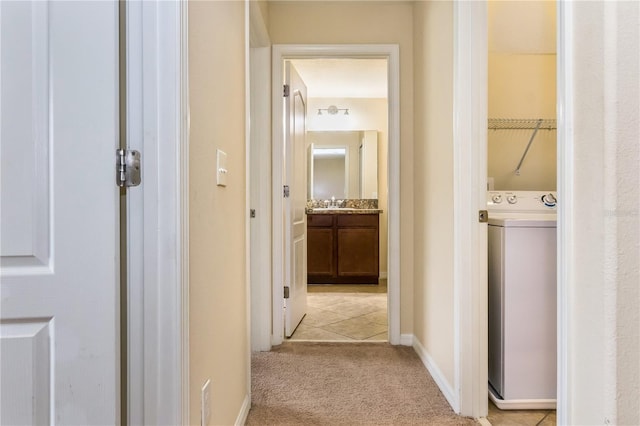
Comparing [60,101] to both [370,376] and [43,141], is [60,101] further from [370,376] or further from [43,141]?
[370,376]

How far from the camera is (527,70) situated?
2352mm

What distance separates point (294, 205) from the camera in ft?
8.75

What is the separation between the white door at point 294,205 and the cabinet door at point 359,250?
1598 millimetres

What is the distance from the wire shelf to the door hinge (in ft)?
7.12

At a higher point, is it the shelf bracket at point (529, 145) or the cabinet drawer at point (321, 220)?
the shelf bracket at point (529, 145)

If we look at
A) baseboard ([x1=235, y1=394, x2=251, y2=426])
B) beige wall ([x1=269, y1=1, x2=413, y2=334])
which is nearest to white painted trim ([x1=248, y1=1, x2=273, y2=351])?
beige wall ([x1=269, y1=1, x2=413, y2=334])

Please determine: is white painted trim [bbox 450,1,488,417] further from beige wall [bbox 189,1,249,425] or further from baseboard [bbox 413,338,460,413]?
beige wall [bbox 189,1,249,425]

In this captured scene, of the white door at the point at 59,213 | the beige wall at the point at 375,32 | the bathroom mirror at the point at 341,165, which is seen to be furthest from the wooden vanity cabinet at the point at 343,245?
the white door at the point at 59,213

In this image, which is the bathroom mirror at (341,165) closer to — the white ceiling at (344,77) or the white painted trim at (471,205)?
the white ceiling at (344,77)

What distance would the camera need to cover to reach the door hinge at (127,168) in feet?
2.69

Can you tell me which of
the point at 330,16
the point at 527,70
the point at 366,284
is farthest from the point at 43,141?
the point at 366,284

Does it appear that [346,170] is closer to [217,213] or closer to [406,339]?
[406,339]

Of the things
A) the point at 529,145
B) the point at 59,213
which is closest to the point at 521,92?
the point at 529,145

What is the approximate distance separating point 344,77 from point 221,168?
10.7 ft
